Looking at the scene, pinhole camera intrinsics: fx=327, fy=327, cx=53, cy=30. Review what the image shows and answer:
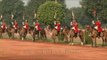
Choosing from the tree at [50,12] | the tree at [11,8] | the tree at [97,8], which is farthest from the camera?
the tree at [11,8]

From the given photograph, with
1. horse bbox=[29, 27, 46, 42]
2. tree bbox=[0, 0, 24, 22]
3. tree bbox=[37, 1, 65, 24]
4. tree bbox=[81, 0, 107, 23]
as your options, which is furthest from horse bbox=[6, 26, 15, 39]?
tree bbox=[0, 0, 24, 22]

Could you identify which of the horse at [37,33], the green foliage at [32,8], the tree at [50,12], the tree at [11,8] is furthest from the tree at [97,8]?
the horse at [37,33]

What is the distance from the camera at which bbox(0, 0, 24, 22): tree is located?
249 feet

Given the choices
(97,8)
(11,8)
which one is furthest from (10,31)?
(11,8)

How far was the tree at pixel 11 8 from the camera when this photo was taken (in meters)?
75.8

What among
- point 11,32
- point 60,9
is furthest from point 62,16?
point 11,32

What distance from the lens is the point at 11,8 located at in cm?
7819

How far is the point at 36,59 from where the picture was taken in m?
15.3

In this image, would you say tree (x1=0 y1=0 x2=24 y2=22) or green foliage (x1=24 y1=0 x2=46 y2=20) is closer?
green foliage (x1=24 y1=0 x2=46 y2=20)

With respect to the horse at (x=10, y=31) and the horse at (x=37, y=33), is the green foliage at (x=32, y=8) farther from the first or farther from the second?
the horse at (x=37, y=33)

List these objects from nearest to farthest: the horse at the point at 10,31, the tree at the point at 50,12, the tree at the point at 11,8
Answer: the horse at the point at 10,31, the tree at the point at 50,12, the tree at the point at 11,8

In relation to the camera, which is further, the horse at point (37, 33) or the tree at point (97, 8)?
the tree at point (97, 8)

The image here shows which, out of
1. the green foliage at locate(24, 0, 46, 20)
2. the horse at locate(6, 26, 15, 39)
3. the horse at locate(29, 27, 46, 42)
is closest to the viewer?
the horse at locate(29, 27, 46, 42)

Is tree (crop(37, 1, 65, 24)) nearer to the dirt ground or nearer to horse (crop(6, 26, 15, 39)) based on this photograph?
horse (crop(6, 26, 15, 39))
